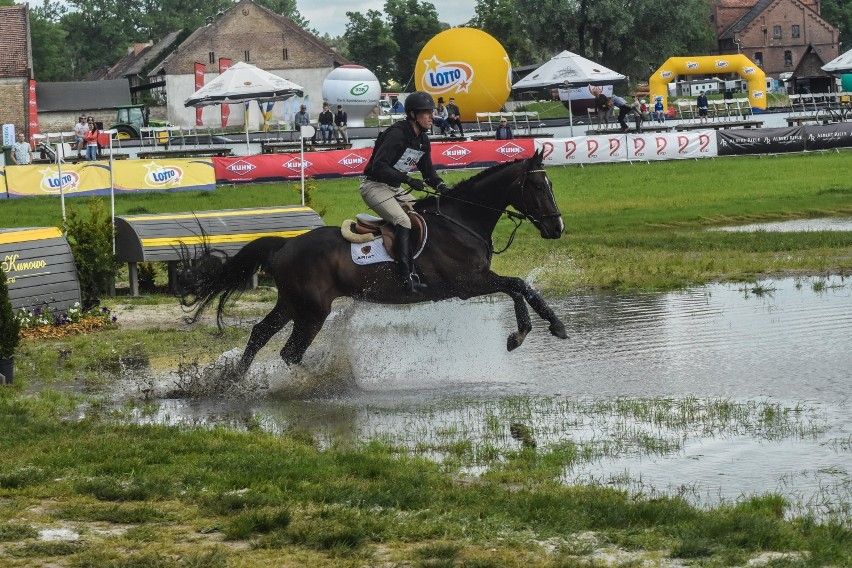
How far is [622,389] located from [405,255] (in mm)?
2563

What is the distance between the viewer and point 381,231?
41.3 feet

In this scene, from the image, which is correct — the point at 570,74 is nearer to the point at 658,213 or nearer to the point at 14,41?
the point at 658,213

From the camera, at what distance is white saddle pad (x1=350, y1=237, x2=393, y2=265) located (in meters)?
12.5

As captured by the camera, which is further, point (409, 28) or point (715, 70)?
point (409, 28)

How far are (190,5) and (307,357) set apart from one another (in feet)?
545

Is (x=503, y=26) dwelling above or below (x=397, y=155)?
above

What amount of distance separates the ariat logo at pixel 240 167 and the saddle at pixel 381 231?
83.9 ft

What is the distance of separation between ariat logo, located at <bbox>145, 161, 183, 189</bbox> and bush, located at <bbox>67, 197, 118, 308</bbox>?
17363 millimetres

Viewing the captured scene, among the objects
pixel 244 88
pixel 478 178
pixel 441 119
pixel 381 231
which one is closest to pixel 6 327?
pixel 381 231

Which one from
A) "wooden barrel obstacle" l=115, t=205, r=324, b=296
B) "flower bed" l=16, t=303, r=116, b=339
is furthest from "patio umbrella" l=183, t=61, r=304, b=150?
"flower bed" l=16, t=303, r=116, b=339

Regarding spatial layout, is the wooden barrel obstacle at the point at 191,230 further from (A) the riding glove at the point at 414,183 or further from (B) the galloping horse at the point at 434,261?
(A) the riding glove at the point at 414,183

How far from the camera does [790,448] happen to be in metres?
8.71

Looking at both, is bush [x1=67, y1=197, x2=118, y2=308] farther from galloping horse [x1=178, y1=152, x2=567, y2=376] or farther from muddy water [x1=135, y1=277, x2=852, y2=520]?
galloping horse [x1=178, y1=152, x2=567, y2=376]

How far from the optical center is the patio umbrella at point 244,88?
153 ft
